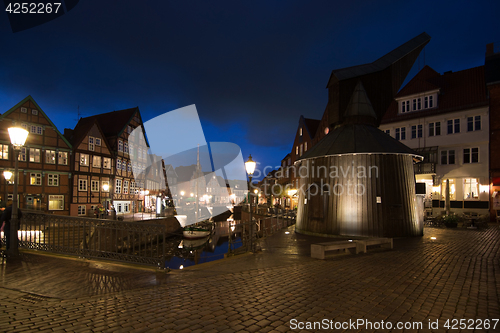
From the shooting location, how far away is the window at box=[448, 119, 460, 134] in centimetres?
2745

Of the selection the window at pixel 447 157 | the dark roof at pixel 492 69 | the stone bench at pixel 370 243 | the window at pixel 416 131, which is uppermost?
the dark roof at pixel 492 69

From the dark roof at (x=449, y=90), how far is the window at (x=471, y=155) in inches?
151

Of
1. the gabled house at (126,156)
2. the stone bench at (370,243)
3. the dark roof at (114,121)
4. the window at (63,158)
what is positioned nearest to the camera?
the stone bench at (370,243)

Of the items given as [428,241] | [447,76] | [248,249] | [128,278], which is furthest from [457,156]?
[128,278]

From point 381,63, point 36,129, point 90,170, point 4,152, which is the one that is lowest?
point 90,170

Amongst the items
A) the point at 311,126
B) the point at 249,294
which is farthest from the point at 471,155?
the point at 249,294

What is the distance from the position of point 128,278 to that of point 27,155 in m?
A: 29.5

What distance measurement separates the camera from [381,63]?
25125mm

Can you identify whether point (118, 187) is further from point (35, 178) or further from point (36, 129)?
point (36, 129)

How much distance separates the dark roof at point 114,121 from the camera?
41353 mm

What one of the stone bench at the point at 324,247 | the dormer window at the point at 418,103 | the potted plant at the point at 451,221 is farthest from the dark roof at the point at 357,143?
the dormer window at the point at 418,103

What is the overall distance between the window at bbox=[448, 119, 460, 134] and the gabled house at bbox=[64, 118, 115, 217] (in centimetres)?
3731

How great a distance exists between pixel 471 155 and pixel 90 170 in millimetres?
40433

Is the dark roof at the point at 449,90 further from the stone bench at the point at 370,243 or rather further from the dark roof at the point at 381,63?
the stone bench at the point at 370,243
